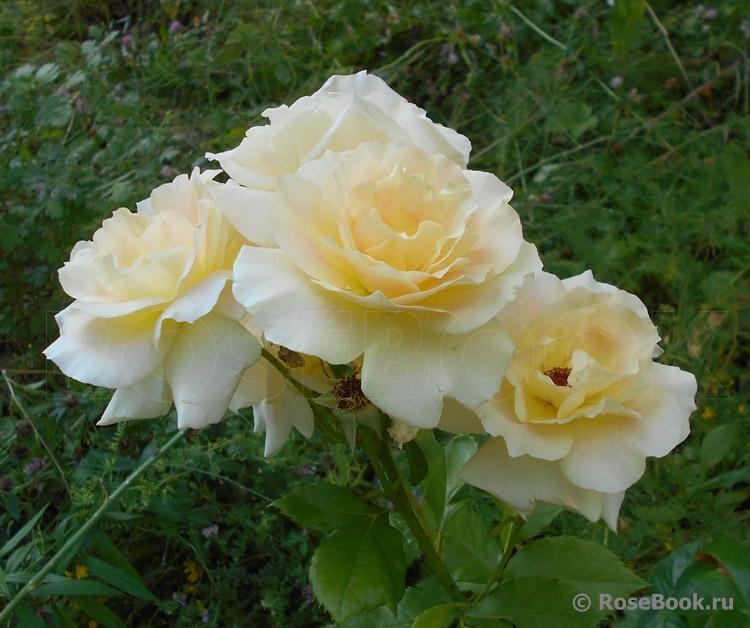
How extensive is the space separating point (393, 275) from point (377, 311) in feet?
0.15

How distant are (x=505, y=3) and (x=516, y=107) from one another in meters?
0.42

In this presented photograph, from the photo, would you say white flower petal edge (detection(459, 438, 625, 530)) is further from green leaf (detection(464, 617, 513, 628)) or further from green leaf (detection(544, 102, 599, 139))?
green leaf (detection(544, 102, 599, 139))

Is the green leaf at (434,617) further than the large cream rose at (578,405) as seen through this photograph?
Yes

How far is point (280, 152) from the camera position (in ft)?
1.90

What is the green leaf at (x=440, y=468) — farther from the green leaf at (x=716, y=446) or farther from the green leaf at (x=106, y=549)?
the green leaf at (x=716, y=446)

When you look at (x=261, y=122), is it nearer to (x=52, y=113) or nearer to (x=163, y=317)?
(x=52, y=113)

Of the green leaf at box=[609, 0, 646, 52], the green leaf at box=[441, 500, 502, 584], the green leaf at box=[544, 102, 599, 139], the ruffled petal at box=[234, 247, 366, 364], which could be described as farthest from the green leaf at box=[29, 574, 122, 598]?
the green leaf at box=[609, 0, 646, 52]

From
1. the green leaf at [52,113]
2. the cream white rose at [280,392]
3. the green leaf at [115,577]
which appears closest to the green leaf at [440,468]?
the cream white rose at [280,392]

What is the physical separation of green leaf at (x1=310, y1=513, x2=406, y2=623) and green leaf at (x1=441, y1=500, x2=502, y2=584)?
0.80 feet

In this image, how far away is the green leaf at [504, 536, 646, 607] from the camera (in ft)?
2.62

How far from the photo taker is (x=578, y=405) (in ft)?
1.91

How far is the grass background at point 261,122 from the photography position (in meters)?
1.24

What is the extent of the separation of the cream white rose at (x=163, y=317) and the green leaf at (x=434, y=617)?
0.31m

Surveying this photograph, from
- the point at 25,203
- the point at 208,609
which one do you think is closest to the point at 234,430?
the point at 208,609
